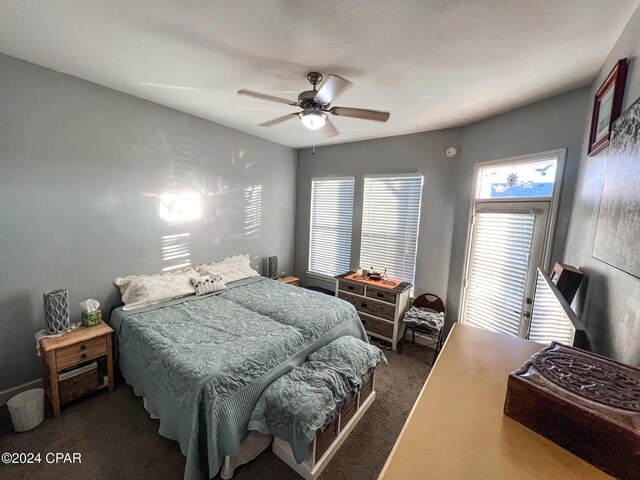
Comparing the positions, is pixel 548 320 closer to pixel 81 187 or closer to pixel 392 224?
pixel 392 224

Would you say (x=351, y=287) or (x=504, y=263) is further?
(x=351, y=287)

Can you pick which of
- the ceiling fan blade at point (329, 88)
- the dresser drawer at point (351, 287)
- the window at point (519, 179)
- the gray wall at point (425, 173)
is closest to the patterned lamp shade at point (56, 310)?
the ceiling fan blade at point (329, 88)

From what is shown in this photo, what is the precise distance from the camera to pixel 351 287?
3.79 metres

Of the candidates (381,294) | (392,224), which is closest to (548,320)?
(381,294)

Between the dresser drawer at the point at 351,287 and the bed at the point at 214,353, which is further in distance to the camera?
the dresser drawer at the point at 351,287

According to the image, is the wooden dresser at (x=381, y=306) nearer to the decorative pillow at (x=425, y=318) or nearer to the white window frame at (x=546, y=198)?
the decorative pillow at (x=425, y=318)

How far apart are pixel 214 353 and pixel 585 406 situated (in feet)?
6.34

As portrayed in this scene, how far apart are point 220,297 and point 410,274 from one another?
2529 mm

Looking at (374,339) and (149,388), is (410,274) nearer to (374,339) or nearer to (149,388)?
Answer: (374,339)

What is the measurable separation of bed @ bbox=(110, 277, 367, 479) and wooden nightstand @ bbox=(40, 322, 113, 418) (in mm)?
126

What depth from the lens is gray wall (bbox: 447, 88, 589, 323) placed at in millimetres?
2229

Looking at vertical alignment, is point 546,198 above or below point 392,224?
above

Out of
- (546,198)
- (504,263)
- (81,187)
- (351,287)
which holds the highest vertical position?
(546,198)

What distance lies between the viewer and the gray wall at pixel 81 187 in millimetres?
2174
